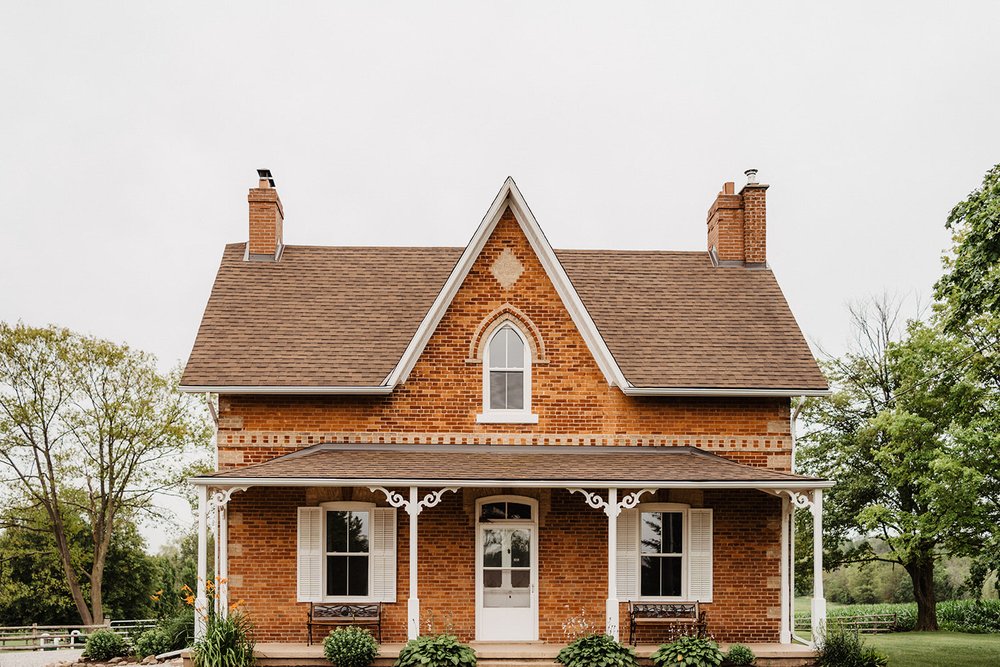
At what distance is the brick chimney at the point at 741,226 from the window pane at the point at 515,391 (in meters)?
6.12

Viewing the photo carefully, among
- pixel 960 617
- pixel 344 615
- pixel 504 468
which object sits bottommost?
pixel 960 617

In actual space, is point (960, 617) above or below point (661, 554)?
below

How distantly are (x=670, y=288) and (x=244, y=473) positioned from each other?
982 cm

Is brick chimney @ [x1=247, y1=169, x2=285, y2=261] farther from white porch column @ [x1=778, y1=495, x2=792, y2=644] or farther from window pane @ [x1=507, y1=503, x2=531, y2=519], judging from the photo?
white porch column @ [x1=778, y1=495, x2=792, y2=644]

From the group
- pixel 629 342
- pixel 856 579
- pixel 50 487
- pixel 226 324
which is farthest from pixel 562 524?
pixel 856 579

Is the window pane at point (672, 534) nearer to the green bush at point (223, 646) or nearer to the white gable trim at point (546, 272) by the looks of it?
the white gable trim at point (546, 272)

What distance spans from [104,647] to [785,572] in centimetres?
1341

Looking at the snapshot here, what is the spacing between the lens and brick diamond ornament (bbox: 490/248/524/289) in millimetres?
17578

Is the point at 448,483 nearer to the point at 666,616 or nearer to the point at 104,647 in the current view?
the point at 666,616

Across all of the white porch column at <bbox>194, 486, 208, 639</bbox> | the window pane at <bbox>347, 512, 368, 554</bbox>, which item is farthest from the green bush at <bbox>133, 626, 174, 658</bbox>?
the window pane at <bbox>347, 512, 368, 554</bbox>

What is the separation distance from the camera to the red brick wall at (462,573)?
54.2 ft

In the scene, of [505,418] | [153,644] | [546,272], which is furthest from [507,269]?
[153,644]

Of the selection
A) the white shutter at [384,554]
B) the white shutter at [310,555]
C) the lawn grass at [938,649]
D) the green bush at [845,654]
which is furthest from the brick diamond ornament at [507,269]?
the lawn grass at [938,649]

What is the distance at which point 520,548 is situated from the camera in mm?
16859
